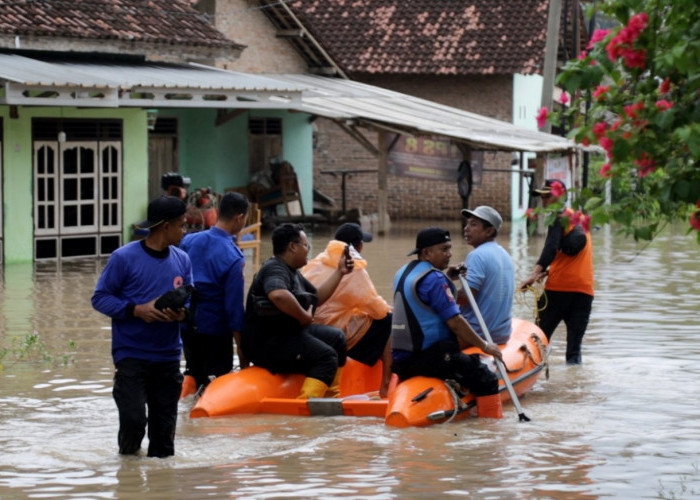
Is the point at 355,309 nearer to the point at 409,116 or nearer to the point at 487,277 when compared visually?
the point at 487,277

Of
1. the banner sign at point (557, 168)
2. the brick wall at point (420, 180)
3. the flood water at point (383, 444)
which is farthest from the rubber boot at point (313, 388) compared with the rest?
the brick wall at point (420, 180)

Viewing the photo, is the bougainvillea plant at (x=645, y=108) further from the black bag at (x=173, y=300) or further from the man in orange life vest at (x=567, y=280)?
the man in orange life vest at (x=567, y=280)

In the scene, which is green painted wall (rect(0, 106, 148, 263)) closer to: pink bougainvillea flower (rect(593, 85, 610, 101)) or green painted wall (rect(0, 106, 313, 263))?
green painted wall (rect(0, 106, 313, 263))

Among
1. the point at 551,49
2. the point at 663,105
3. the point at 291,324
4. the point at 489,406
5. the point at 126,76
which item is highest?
Answer: the point at 551,49

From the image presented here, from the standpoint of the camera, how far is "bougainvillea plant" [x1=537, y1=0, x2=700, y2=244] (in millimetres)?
6582

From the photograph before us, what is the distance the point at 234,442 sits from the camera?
10203 millimetres

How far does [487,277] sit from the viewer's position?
38.5 ft

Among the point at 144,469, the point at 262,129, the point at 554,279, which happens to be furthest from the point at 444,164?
the point at 144,469

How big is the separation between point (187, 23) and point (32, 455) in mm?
18525

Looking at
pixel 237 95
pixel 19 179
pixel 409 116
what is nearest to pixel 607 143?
pixel 19 179

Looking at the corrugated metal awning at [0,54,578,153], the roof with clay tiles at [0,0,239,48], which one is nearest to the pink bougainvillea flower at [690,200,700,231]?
the corrugated metal awning at [0,54,578,153]

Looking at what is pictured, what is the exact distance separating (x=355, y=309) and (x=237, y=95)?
46.3 ft

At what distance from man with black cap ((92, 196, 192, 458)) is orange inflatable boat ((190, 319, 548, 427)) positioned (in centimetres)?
190

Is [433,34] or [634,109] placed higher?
[433,34]
